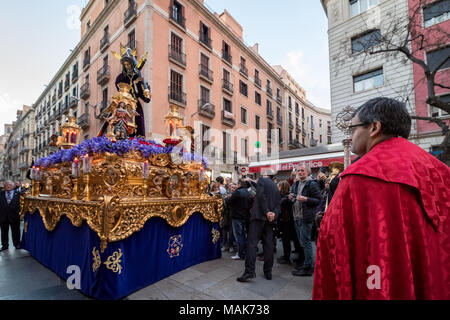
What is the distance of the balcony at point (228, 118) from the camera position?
20812 mm

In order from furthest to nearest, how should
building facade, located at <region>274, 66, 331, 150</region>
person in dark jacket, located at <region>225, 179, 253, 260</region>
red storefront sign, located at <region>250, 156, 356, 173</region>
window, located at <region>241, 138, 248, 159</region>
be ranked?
building facade, located at <region>274, 66, 331, 150</region> → window, located at <region>241, 138, 248, 159</region> → red storefront sign, located at <region>250, 156, 356, 173</region> → person in dark jacket, located at <region>225, 179, 253, 260</region>

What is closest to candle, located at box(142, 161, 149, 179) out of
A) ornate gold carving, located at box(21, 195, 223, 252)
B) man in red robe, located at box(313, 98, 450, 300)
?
ornate gold carving, located at box(21, 195, 223, 252)

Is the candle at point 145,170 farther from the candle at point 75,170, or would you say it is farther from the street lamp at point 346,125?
the street lamp at point 346,125

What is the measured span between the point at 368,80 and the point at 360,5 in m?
5.57

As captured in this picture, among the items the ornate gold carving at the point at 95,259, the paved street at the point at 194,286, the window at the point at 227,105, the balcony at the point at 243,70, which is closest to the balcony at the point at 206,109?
the window at the point at 227,105

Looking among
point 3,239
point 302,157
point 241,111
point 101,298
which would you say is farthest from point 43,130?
point 101,298

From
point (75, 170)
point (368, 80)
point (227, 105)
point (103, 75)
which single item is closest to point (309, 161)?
point (368, 80)

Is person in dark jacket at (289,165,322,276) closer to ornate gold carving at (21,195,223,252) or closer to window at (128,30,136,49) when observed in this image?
ornate gold carving at (21,195,223,252)

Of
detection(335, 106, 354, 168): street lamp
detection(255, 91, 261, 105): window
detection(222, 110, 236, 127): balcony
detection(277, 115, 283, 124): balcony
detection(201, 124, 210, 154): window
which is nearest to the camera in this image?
detection(335, 106, 354, 168): street lamp

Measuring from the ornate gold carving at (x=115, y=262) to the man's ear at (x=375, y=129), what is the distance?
346 cm

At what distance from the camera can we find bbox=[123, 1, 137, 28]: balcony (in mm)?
15461

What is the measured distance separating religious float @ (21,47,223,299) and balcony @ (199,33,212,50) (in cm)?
1557

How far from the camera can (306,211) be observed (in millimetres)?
4336

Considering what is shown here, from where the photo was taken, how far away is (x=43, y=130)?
30.5m
